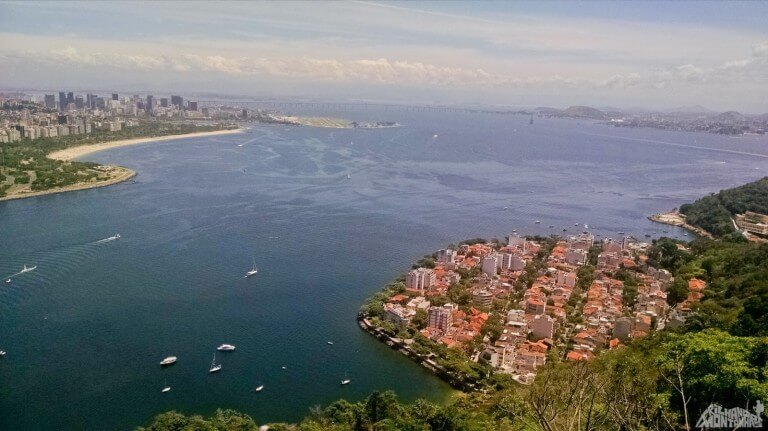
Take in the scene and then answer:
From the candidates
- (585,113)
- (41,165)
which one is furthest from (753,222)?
(585,113)

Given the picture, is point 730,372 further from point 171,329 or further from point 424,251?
point 424,251

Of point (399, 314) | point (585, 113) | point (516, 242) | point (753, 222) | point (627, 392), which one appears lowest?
point (399, 314)

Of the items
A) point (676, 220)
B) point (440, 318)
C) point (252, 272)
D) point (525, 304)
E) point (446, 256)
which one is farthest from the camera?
point (676, 220)

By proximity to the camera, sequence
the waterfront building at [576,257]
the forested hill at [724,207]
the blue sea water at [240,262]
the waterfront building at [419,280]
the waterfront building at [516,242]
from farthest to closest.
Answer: the forested hill at [724,207] < the waterfront building at [516,242] < the waterfront building at [576,257] < the waterfront building at [419,280] < the blue sea water at [240,262]

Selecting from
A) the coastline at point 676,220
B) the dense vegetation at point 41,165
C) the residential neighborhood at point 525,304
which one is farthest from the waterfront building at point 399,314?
the dense vegetation at point 41,165

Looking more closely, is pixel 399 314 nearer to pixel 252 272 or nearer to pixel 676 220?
pixel 252 272

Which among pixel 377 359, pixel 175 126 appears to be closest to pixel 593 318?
pixel 377 359

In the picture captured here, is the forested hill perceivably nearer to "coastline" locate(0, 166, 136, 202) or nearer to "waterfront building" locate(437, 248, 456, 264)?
"waterfront building" locate(437, 248, 456, 264)

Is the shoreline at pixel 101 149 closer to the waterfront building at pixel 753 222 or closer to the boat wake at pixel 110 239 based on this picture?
the boat wake at pixel 110 239
